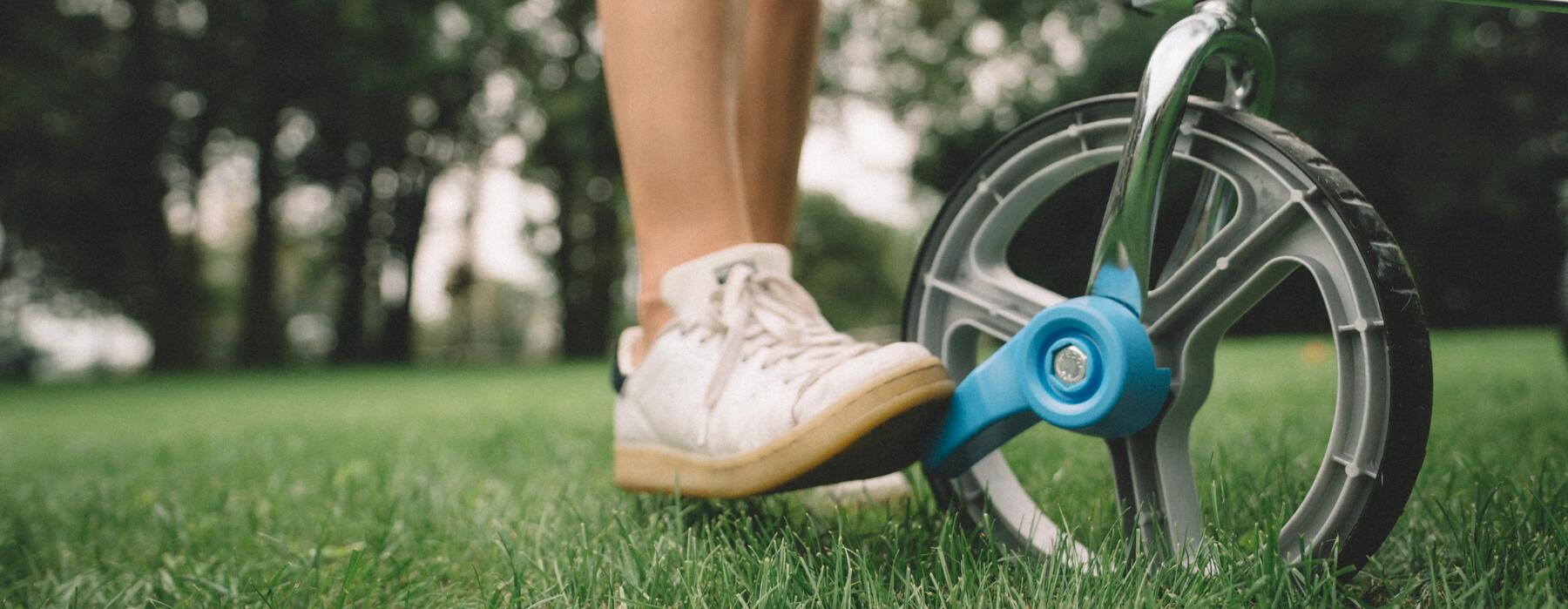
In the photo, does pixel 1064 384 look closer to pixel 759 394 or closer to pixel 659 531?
pixel 759 394

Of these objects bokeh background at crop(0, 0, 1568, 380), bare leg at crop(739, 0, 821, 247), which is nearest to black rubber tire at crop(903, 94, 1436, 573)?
bare leg at crop(739, 0, 821, 247)

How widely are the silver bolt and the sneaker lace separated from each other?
23cm

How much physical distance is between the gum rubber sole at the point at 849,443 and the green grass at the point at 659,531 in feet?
0.24

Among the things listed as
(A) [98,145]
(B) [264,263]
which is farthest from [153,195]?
(B) [264,263]

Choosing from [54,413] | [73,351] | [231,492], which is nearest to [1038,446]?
[231,492]

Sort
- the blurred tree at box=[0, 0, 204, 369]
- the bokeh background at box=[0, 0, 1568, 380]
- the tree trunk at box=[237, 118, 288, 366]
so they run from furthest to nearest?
the tree trunk at box=[237, 118, 288, 366] < the bokeh background at box=[0, 0, 1568, 380] < the blurred tree at box=[0, 0, 204, 369]

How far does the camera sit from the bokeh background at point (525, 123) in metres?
14.0

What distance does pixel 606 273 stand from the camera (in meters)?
18.0

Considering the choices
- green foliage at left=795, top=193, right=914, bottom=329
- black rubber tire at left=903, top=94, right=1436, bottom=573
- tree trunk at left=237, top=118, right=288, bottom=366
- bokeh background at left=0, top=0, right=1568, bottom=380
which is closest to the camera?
black rubber tire at left=903, top=94, right=1436, bottom=573

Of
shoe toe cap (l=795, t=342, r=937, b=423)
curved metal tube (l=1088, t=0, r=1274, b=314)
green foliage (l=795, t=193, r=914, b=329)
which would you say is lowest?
green foliage (l=795, t=193, r=914, b=329)

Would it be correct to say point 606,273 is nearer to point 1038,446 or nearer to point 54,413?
point 54,413

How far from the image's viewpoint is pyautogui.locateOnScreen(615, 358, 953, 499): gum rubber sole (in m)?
1.10

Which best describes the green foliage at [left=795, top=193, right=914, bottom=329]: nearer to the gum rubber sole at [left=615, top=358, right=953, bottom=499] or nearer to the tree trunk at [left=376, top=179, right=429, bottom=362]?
the tree trunk at [left=376, top=179, right=429, bottom=362]

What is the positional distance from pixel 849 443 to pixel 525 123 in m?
17.3
